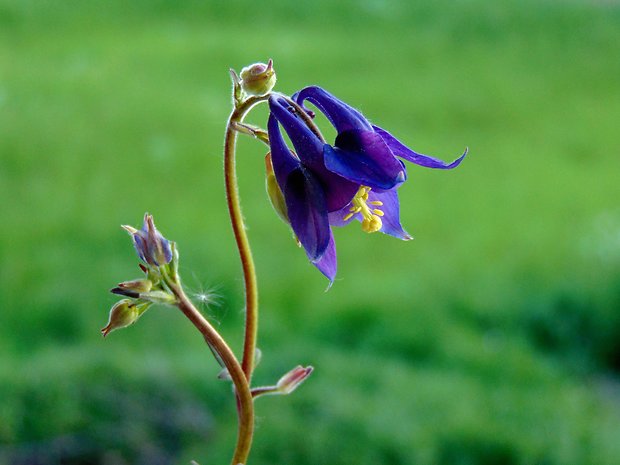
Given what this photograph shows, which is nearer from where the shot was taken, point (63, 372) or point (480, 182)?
point (63, 372)

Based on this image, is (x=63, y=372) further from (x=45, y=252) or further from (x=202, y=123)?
(x=202, y=123)

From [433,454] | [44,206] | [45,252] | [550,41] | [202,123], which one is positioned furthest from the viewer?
[550,41]

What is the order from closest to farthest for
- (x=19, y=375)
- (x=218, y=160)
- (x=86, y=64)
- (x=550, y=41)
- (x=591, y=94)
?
(x=19, y=375) < (x=218, y=160) < (x=86, y=64) < (x=591, y=94) < (x=550, y=41)

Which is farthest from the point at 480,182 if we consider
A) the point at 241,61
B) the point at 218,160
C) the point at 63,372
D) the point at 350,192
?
the point at 350,192

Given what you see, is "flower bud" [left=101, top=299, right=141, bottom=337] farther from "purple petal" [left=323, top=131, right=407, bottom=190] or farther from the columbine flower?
"purple petal" [left=323, top=131, right=407, bottom=190]

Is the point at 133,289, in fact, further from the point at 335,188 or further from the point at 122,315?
the point at 335,188

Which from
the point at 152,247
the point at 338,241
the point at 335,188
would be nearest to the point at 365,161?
the point at 335,188

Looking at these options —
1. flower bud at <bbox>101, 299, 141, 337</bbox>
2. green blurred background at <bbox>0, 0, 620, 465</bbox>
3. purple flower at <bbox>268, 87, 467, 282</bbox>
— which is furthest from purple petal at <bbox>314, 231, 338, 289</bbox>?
green blurred background at <bbox>0, 0, 620, 465</bbox>
